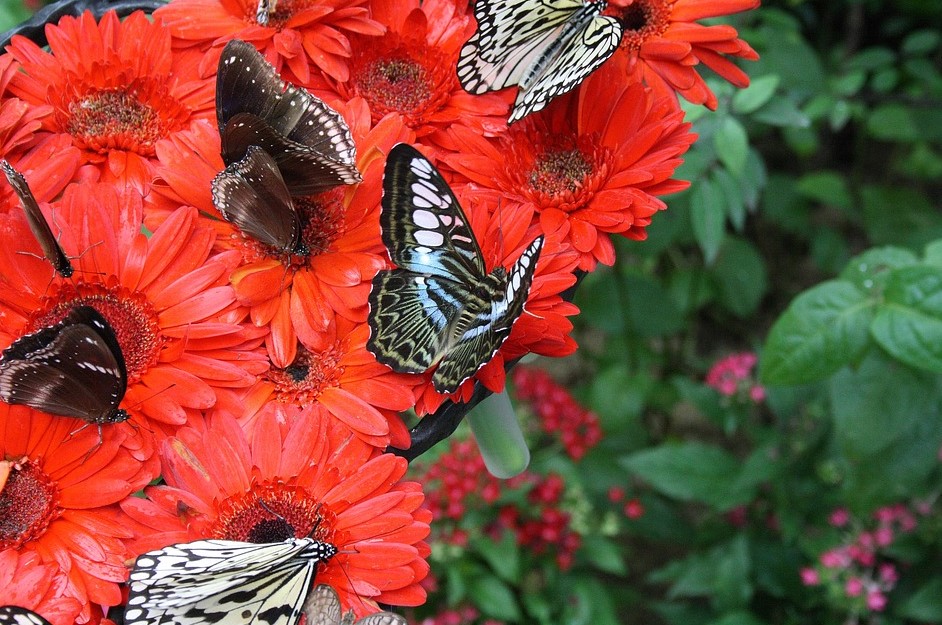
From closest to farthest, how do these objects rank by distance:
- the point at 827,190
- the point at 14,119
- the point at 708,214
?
the point at 14,119 < the point at 708,214 < the point at 827,190

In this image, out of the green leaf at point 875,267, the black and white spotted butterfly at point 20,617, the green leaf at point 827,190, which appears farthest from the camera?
the green leaf at point 827,190

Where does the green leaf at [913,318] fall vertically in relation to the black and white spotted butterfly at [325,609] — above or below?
below

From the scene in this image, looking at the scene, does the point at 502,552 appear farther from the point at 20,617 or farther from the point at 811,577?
the point at 20,617

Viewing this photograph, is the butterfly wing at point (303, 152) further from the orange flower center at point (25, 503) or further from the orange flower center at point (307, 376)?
the orange flower center at point (25, 503)

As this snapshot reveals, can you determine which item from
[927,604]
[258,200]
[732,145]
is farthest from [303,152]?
[927,604]

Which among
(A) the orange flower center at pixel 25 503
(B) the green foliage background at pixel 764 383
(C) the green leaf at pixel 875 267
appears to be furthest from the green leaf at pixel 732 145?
(A) the orange flower center at pixel 25 503

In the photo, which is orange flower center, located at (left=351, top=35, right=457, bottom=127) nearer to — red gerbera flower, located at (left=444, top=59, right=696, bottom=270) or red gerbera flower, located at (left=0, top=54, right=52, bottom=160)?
red gerbera flower, located at (left=444, top=59, right=696, bottom=270)
